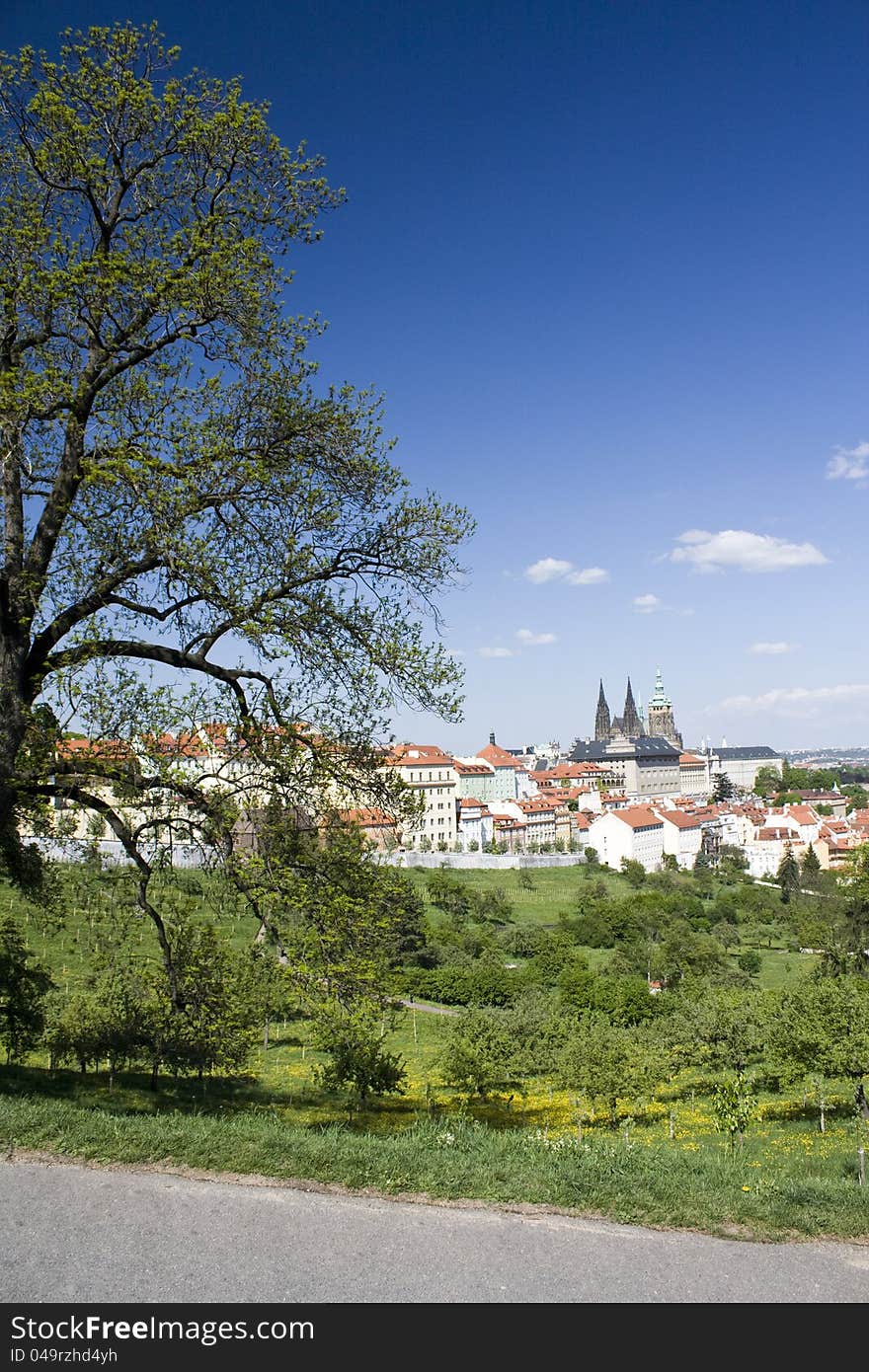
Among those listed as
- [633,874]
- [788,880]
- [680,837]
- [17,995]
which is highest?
[17,995]

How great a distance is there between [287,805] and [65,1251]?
4288 mm

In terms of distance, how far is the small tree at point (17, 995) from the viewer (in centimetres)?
1359

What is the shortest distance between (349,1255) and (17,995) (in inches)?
420

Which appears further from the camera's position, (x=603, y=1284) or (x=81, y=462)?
(x=81, y=462)

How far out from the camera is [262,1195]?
589 centimetres

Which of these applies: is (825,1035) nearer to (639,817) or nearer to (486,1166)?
(486,1166)

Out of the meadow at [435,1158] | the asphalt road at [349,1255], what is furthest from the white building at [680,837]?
the asphalt road at [349,1255]

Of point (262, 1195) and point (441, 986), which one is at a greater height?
point (262, 1195)

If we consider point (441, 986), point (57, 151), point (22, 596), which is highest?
point (57, 151)

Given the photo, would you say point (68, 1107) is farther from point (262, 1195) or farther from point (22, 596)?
point (22, 596)

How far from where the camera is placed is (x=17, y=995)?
44.8 ft

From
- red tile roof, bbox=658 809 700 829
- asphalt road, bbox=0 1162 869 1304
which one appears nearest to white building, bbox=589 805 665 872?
red tile roof, bbox=658 809 700 829

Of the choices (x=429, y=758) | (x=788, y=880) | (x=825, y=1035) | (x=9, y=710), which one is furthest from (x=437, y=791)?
(x=9, y=710)
